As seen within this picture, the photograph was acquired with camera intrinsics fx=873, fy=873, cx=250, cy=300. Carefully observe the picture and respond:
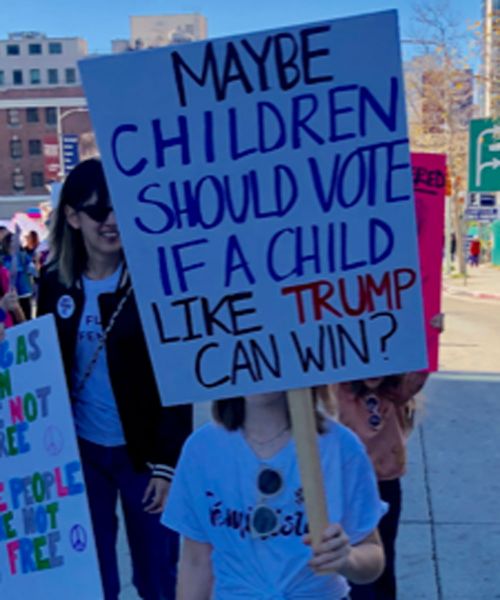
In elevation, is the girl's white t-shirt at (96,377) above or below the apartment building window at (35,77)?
below

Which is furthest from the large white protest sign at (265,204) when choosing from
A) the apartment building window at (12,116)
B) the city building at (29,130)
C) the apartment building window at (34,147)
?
the apartment building window at (12,116)

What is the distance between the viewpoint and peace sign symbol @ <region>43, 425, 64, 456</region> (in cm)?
259

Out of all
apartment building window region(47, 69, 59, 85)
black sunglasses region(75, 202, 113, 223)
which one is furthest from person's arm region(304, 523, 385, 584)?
apartment building window region(47, 69, 59, 85)

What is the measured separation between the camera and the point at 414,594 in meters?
3.75

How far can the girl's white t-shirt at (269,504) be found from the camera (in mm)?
1941

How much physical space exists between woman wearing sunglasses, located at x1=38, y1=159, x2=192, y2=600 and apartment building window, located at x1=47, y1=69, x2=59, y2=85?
79378mm

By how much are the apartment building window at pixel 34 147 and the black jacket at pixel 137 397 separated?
6829 centimetres

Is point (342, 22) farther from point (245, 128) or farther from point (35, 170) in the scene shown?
point (35, 170)

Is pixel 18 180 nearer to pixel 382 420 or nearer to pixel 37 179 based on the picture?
pixel 37 179

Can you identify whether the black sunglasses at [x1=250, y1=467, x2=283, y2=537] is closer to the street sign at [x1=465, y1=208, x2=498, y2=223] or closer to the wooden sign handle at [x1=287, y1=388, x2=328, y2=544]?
the wooden sign handle at [x1=287, y1=388, x2=328, y2=544]

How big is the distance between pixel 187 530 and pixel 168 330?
54 cm

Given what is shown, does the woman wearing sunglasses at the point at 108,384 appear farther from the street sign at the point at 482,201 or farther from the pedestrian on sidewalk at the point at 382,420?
the street sign at the point at 482,201

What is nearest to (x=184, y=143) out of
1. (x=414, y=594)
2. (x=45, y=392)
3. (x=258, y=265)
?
(x=258, y=265)

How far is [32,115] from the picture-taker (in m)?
68.9
